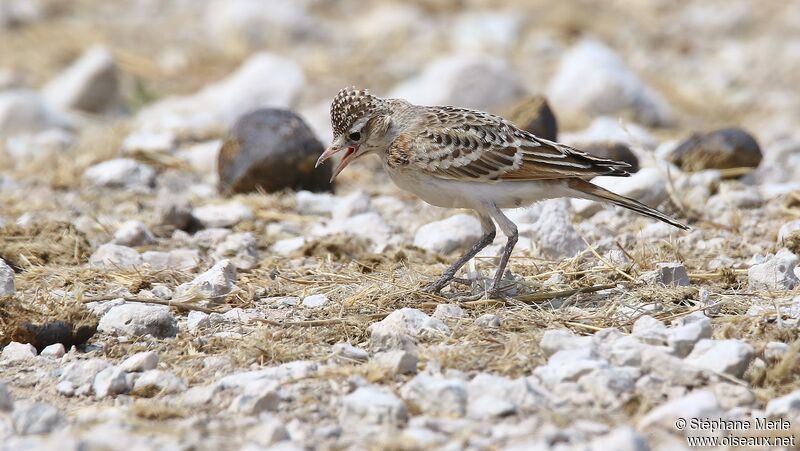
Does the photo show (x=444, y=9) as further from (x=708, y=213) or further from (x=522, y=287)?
(x=522, y=287)

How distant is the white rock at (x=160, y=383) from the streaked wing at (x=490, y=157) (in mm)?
1982

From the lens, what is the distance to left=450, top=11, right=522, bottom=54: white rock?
14336 mm

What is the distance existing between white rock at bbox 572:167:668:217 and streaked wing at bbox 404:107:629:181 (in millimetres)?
1555

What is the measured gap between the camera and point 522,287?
6.00 meters

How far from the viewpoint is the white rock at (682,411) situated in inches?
157

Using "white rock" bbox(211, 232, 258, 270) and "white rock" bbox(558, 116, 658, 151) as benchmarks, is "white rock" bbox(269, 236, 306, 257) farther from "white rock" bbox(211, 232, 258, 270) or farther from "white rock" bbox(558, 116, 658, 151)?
"white rock" bbox(558, 116, 658, 151)

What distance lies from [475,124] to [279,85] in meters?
5.98

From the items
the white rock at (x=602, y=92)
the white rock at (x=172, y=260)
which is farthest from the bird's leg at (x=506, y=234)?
the white rock at (x=602, y=92)

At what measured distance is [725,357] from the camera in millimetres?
4422

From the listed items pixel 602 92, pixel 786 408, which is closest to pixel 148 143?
pixel 602 92

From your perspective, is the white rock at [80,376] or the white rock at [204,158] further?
the white rock at [204,158]

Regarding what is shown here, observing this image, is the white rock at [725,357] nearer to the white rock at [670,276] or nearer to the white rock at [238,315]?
the white rock at [670,276]

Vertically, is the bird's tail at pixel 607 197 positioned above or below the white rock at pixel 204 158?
above

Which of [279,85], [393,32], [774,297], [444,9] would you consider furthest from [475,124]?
[444,9]
